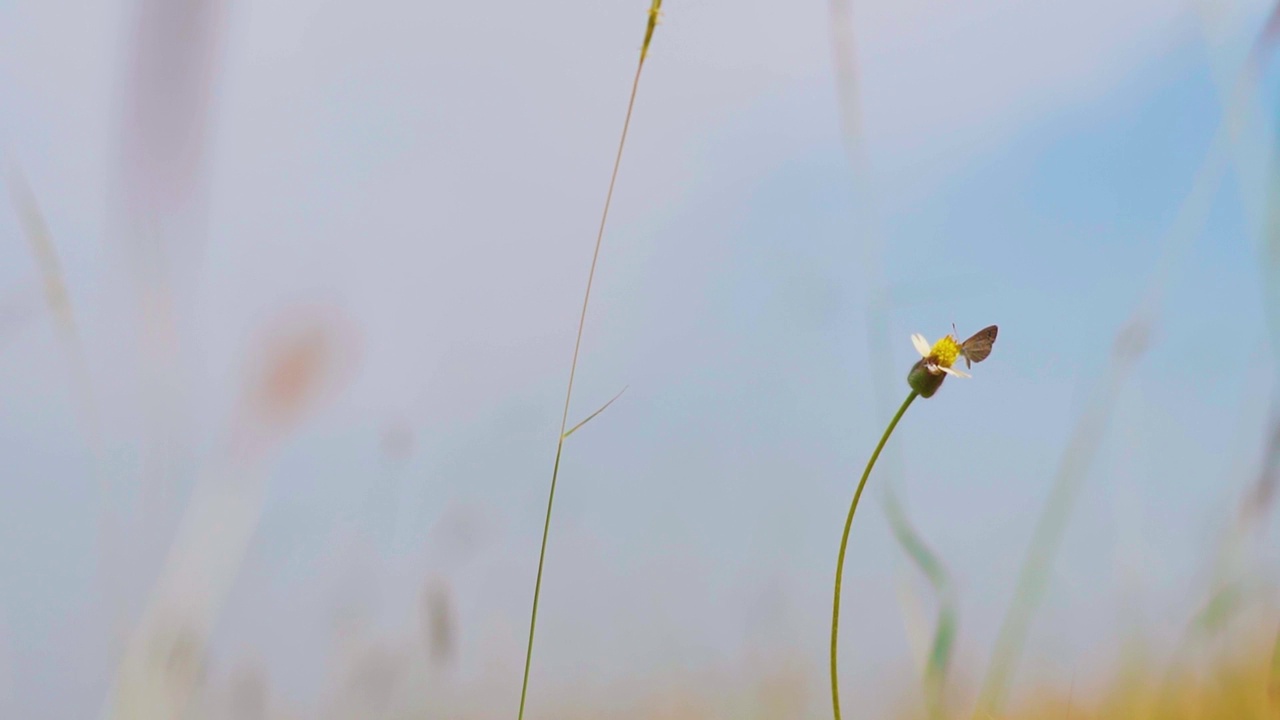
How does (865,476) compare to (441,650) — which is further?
(441,650)

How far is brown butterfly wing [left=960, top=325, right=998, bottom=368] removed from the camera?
1.76 ft

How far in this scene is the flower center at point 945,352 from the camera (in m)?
0.53

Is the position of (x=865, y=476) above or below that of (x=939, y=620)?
above

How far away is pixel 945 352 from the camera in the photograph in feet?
1.76

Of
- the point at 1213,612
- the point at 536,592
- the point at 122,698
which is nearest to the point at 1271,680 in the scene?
the point at 1213,612

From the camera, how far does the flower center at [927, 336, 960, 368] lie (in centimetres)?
53

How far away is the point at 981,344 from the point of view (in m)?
0.54

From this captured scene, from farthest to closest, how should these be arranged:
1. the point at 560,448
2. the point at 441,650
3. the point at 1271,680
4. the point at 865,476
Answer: the point at 441,650 → the point at 1271,680 → the point at 560,448 → the point at 865,476

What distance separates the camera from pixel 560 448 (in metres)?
0.59

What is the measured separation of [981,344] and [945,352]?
0.08ft

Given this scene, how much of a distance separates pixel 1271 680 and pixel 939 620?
0.36m

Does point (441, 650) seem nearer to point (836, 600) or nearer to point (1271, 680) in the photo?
point (836, 600)

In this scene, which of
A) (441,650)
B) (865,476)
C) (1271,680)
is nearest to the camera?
(865,476)

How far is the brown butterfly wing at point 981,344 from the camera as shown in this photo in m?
0.54
